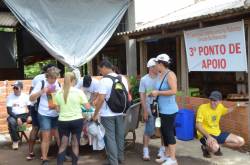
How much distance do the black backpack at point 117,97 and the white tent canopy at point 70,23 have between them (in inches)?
167

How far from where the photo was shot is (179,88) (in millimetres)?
10617

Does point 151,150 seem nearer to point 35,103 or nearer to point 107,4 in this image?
point 35,103

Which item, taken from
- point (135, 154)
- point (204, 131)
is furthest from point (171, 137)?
point (135, 154)

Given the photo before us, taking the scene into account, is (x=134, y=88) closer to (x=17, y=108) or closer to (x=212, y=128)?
(x=17, y=108)

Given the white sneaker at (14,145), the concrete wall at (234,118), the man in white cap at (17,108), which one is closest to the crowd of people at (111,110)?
the concrete wall at (234,118)

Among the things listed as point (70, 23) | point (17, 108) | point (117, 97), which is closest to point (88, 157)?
point (117, 97)

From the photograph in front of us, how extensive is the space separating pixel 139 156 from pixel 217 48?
2681 millimetres

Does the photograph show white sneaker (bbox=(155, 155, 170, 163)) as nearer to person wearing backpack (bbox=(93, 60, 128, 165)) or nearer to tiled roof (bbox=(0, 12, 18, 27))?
person wearing backpack (bbox=(93, 60, 128, 165))

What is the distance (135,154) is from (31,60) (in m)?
13.8

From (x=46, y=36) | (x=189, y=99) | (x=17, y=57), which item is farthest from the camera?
(x=17, y=57)

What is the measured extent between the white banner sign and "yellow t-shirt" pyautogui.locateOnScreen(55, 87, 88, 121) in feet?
10.2

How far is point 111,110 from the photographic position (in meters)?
6.28

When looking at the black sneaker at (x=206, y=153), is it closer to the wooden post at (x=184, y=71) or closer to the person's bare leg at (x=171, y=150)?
the person's bare leg at (x=171, y=150)

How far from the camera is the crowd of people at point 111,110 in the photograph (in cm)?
606
